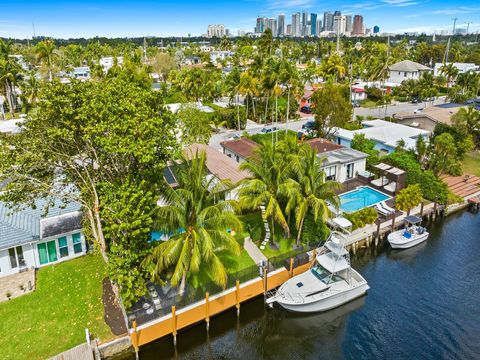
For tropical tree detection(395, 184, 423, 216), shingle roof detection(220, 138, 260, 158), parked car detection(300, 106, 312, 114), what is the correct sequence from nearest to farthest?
tropical tree detection(395, 184, 423, 216) < shingle roof detection(220, 138, 260, 158) < parked car detection(300, 106, 312, 114)

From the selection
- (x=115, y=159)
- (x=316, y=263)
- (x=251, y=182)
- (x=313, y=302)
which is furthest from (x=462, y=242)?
(x=115, y=159)

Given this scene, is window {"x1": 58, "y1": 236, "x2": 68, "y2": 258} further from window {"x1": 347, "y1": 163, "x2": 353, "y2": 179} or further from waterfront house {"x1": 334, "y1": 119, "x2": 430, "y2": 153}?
waterfront house {"x1": 334, "y1": 119, "x2": 430, "y2": 153}

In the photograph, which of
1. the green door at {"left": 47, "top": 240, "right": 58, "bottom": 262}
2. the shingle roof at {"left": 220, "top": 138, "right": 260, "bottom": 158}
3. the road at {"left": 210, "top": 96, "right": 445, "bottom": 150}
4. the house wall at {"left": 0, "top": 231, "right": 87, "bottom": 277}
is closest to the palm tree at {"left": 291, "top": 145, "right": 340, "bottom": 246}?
the shingle roof at {"left": 220, "top": 138, "right": 260, "bottom": 158}

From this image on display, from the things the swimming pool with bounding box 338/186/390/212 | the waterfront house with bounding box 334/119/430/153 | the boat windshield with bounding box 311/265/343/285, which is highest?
the waterfront house with bounding box 334/119/430/153

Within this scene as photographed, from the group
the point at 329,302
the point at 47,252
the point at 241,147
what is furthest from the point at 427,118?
the point at 47,252

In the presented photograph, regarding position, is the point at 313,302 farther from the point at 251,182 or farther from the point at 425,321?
the point at 251,182

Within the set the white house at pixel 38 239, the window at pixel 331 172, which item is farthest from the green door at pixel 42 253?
the window at pixel 331 172

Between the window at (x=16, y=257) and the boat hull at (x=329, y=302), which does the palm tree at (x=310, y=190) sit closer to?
the boat hull at (x=329, y=302)
